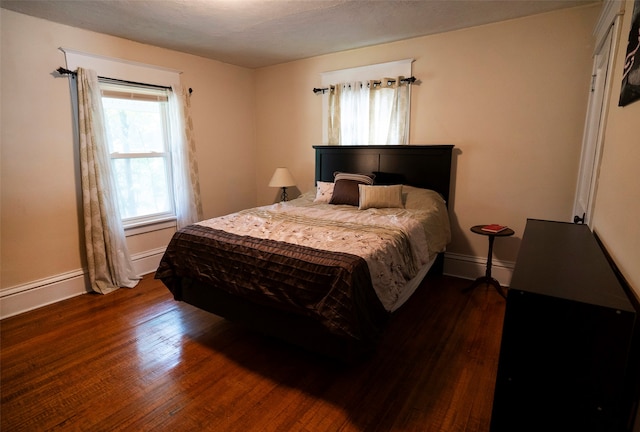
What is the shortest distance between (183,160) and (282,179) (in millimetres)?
1169

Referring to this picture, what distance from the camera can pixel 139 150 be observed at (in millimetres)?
3549

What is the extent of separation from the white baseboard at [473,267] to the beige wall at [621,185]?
4.68ft

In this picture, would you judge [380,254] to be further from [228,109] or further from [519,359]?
Answer: [228,109]

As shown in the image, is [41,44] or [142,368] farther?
[41,44]

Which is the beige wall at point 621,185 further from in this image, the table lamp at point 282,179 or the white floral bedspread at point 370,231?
the table lamp at point 282,179

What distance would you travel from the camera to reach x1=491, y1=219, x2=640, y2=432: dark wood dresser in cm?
102

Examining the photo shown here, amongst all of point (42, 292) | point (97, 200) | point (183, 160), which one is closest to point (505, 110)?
point (183, 160)

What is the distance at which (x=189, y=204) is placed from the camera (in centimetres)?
387

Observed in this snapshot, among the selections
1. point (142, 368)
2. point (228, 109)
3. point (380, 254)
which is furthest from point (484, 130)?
point (142, 368)

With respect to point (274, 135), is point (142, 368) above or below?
below

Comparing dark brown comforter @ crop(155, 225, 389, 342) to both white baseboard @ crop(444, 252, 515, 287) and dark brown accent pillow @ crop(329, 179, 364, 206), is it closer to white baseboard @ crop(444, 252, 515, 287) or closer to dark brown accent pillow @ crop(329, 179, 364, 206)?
dark brown accent pillow @ crop(329, 179, 364, 206)

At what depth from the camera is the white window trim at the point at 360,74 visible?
346cm

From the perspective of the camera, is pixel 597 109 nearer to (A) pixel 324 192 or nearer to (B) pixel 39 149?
(A) pixel 324 192

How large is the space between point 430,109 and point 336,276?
8.01ft
